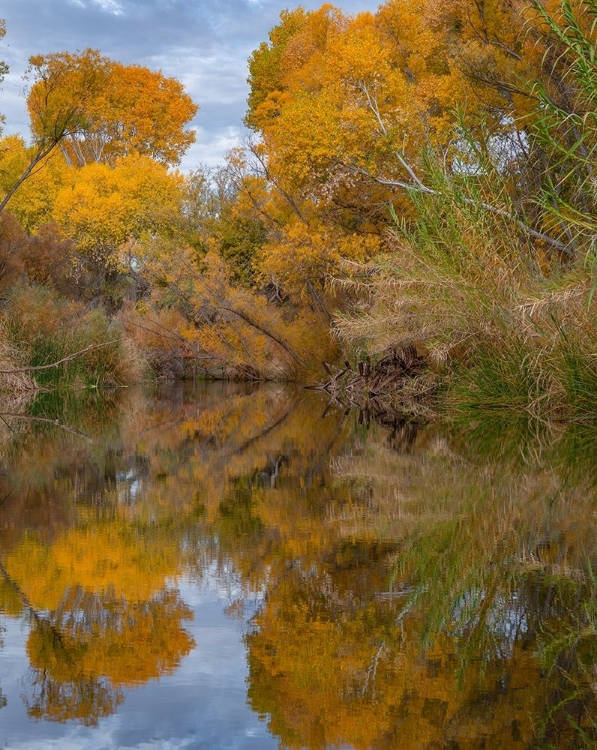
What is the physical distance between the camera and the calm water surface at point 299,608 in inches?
114

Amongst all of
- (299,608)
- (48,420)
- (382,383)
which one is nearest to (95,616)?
(299,608)

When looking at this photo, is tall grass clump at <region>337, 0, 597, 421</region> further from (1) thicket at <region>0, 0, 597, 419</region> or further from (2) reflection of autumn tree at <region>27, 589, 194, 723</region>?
(2) reflection of autumn tree at <region>27, 589, 194, 723</region>

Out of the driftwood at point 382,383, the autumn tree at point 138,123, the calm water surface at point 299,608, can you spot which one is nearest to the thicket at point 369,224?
the driftwood at point 382,383

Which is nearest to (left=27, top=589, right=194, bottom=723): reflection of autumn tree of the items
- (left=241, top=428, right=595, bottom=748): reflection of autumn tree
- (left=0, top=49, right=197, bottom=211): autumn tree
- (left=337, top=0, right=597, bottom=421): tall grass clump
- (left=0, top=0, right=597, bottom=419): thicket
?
(left=241, top=428, right=595, bottom=748): reflection of autumn tree

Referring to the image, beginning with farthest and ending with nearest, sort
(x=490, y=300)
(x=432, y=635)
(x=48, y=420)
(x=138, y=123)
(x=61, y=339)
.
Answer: (x=138, y=123), (x=61, y=339), (x=48, y=420), (x=490, y=300), (x=432, y=635)

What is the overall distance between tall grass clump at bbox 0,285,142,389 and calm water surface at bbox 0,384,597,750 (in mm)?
13474

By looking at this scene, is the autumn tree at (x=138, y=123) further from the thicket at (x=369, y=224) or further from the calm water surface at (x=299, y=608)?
the calm water surface at (x=299, y=608)

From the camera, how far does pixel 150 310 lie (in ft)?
121

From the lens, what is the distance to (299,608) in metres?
4.12

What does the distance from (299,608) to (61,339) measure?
20.0 metres

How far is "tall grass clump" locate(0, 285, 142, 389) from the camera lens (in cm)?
2206

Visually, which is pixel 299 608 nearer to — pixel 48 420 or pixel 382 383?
pixel 48 420

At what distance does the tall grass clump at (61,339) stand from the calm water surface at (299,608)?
13474mm

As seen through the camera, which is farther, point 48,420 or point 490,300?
point 48,420
